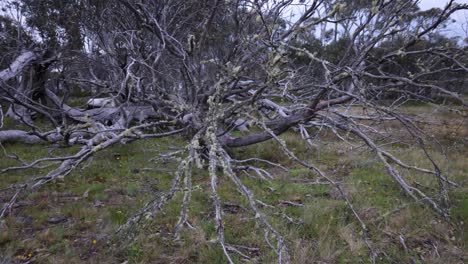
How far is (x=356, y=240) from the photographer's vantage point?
320 cm

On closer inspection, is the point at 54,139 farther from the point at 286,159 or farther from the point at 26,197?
the point at 286,159

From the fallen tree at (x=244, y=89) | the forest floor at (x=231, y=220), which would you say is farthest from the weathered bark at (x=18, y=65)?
the forest floor at (x=231, y=220)

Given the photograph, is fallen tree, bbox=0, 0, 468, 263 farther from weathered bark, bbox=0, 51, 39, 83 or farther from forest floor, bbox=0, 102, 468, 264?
forest floor, bbox=0, 102, 468, 264

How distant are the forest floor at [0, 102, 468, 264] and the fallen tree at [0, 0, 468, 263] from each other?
20 cm

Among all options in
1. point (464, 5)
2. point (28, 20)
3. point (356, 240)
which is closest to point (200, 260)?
point (356, 240)

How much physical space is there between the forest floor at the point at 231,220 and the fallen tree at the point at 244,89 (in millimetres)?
203

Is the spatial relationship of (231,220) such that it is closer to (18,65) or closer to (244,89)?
(244,89)

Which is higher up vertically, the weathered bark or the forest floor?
the weathered bark

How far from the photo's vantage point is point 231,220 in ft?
11.5

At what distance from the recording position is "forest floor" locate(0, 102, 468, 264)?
9.71 ft

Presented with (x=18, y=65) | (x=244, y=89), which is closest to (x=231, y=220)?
Answer: (x=244, y=89)

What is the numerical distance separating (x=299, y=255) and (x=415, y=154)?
4.22 meters

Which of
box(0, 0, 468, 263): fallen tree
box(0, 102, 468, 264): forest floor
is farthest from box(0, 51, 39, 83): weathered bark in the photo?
box(0, 102, 468, 264): forest floor

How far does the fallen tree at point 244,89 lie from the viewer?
3.03 m
